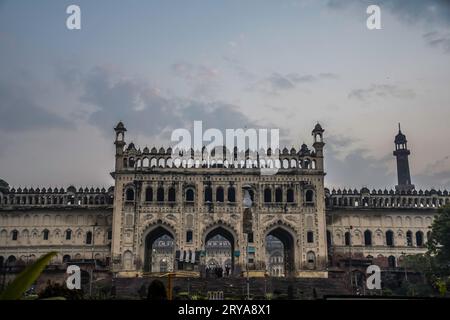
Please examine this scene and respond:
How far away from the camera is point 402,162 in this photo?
61.1 m

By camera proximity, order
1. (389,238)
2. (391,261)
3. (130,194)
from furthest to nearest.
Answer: (389,238) → (391,261) → (130,194)

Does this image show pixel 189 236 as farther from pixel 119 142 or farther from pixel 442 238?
pixel 442 238

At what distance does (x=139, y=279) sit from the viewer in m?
37.8

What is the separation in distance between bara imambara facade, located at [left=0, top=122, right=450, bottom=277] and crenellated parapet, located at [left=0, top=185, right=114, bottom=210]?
0.09m

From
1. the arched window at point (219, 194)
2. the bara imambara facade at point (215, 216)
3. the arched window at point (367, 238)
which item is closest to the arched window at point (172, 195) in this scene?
the bara imambara facade at point (215, 216)

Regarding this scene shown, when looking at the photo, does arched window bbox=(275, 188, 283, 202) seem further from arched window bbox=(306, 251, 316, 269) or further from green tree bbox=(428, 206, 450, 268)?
green tree bbox=(428, 206, 450, 268)

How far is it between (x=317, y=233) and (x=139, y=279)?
1452 centimetres

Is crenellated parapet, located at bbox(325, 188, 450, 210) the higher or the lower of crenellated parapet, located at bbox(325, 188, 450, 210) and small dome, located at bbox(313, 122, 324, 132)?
the lower

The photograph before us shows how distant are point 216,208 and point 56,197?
14893mm

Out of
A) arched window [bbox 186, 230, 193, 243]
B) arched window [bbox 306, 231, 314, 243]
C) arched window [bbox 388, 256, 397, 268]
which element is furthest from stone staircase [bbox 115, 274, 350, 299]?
arched window [bbox 388, 256, 397, 268]

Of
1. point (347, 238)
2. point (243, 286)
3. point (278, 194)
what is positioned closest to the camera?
point (243, 286)

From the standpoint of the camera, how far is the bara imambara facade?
138ft

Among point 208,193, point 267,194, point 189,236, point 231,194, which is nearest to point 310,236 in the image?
point 267,194

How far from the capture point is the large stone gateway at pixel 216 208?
41.9 meters
